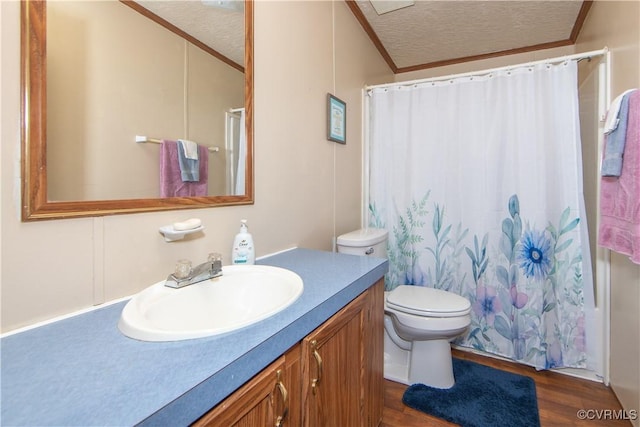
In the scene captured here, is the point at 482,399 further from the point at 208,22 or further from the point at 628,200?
the point at 208,22

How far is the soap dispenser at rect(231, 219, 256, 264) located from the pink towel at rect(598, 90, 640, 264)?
1.52m

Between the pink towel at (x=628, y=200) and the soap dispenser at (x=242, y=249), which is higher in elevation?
the pink towel at (x=628, y=200)

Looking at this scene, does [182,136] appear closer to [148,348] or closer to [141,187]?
[141,187]

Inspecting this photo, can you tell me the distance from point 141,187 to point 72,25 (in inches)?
16.2

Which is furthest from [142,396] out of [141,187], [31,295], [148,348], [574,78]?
[574,78]

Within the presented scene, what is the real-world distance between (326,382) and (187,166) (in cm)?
80

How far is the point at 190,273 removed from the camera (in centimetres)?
90

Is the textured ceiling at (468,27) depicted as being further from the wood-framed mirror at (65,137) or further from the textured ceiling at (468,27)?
the wood-framed mirror at (65,137)

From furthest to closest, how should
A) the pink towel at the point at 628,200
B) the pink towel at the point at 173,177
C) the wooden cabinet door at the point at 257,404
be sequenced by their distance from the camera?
the pink towel at the point at 628,200
the pink towel at the point at 173,177
the wooden cabinet door at the point at 257,404

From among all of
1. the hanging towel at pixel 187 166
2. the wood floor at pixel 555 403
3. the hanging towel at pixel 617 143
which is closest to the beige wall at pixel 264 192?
the hanging towel at pixel 187 166

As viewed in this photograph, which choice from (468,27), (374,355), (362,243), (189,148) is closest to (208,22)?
(189,148)

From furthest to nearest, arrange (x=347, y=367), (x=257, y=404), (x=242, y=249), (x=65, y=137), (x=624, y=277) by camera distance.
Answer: (x=624, y=277) < (x=242, y=249) < (x=347, y=367) < (x=65, y=137) < (x=257, y=404)

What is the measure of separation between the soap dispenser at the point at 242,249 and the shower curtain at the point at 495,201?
135cm

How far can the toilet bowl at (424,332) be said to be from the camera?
163 centimetres
